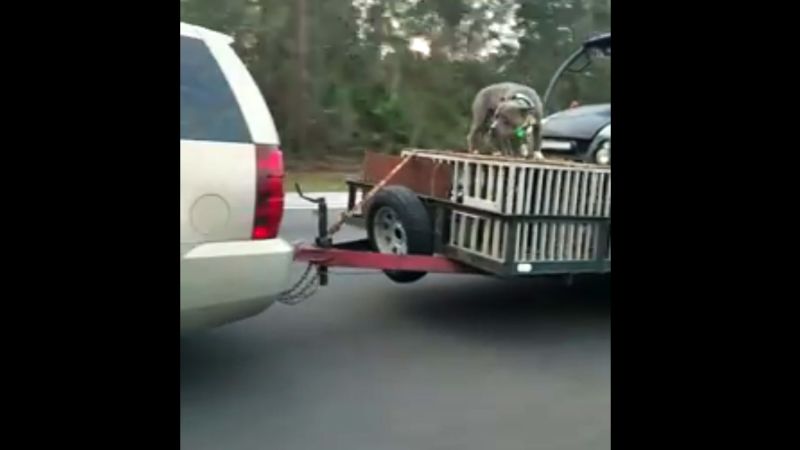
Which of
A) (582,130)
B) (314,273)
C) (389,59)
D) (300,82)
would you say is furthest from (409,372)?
(389,59)

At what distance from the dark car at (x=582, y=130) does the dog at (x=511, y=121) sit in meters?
0.46

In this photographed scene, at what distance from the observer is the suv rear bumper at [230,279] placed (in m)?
3.11

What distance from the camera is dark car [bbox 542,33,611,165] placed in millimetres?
5559

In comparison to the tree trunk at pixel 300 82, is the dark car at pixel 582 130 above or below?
below

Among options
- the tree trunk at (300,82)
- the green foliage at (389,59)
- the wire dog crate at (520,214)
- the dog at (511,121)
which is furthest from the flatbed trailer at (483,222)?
the tree trunk at (300,82)

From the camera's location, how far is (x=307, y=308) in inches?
197

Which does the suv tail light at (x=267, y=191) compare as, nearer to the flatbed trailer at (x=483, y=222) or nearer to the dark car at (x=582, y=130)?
the flatbed trailer at (x=483, y=222)

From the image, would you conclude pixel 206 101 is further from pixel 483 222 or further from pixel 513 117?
pixel 513 117

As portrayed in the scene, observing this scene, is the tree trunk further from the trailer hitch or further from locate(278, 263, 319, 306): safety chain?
locate(278, 263, 319, 306): safety chain

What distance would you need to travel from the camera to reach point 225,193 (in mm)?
3186
